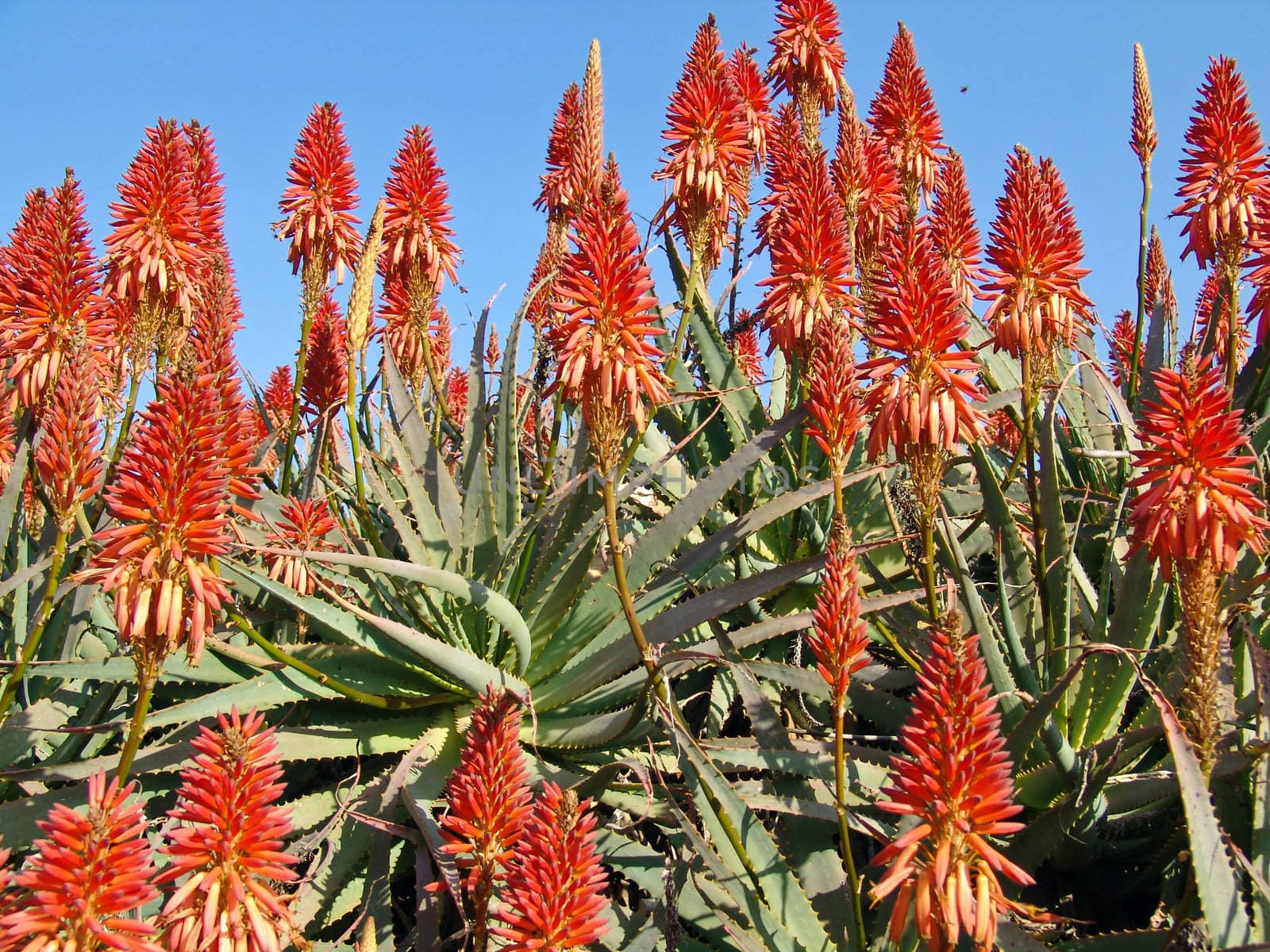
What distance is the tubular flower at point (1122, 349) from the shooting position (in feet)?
12.7

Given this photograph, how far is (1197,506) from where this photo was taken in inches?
71.2

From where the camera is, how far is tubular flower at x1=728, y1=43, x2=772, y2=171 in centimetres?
375

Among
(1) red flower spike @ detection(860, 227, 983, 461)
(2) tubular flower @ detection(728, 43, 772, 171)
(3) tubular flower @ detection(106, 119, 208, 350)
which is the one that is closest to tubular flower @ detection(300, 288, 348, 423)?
(3) tubular flower @ detection(106, 119, 208, 350)

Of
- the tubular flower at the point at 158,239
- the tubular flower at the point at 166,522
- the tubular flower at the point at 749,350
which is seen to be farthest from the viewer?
the tubular flower at the point at 749,350

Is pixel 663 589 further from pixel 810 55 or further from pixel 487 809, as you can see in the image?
pixel 810 55

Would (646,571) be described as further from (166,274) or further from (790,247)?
(166,274)

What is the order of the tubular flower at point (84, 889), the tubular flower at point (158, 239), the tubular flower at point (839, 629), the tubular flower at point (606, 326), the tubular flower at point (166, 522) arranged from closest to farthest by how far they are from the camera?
the tubular flower at point (84, 889)
the tubular flower at point (839, 629)
the tubular flower at point (166, 522)
the tubular flower at point (606, 326)
the tubular flower at point (158, 239)

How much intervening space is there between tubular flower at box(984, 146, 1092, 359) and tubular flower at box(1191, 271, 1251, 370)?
0.61 meters

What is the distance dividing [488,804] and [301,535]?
1.35 metres

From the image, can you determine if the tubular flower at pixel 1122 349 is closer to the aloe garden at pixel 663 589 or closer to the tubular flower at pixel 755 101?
the aloe garden at pixel 663 589

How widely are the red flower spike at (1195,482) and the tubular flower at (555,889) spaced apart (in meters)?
1.22

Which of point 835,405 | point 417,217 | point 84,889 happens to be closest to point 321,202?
point 417,217

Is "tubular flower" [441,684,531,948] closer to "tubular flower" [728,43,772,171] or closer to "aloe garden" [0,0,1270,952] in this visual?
"aloe garden" [0,0,1270,952]

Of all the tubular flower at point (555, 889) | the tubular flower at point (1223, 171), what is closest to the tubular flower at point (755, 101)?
the tubular flower at point (1223, 171)
